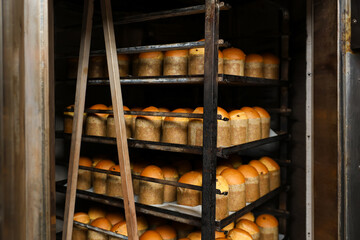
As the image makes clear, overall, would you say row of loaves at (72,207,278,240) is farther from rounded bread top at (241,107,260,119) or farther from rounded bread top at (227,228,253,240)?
rounded bread top at (241,107,260,119)

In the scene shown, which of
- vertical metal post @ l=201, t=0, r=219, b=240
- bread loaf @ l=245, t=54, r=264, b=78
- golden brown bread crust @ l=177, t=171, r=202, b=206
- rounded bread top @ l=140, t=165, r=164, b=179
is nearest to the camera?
vertical metal post @ l=201, t=0, r=219, b=240

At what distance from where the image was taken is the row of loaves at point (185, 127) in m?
1.82

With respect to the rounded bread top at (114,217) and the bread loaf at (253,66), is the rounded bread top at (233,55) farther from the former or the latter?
the rounded bread top at (114,217)

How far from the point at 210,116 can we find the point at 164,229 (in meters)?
0.87

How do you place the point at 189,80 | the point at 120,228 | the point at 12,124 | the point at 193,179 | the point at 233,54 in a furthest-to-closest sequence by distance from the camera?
1. the point at 120,228
2. the point at 233,54
3. the point at 193,179
4. the point at 189,80
5. the point at 12,124

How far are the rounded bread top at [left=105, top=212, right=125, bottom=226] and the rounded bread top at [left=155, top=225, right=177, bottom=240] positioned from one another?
1.09 ft

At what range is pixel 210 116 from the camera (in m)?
1.64

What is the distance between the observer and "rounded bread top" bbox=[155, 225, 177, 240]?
201 centimetres

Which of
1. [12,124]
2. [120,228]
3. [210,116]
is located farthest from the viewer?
[120,228]

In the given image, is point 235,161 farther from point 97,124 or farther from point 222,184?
point 97,124

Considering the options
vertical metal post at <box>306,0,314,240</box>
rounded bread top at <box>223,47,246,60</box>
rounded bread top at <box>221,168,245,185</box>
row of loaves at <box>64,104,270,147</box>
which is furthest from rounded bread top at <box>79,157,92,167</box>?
vertical metal post at <box>306,0,314,240</box>

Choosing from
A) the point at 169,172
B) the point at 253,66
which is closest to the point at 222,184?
the point at 169,172

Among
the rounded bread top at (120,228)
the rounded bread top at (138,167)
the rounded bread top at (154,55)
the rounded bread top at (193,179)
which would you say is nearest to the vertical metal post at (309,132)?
the rounded bread top at (193,179)

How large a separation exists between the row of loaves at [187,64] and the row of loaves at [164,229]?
3.20 ft
